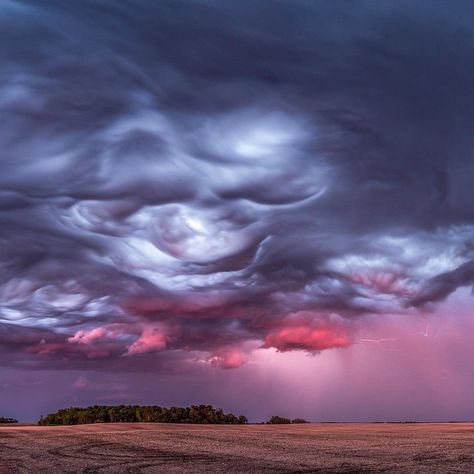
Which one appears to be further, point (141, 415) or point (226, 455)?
point (141, 415)

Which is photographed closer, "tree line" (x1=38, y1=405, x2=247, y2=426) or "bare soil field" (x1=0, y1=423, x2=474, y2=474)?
"bare soil field" (x1=0, y1=423, x2=474, y2=474)

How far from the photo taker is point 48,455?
36875mm

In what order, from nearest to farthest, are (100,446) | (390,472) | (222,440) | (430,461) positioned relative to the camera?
(390,472), (430,461), (100,446), (222,440)

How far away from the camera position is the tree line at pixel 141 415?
335 feet

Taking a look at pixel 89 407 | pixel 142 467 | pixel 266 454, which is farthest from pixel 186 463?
pixel 89 407

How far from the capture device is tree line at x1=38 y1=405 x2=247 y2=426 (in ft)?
335

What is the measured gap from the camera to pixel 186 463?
31875 millimetres

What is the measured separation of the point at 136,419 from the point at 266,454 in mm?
70753

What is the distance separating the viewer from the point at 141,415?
340 feet

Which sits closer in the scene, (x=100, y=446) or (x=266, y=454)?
(x=266, y=454)

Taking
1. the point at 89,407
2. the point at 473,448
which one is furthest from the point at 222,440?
the point at 89,407

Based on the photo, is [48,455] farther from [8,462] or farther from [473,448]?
[473,448]

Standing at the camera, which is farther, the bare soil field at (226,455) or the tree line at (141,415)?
the tree line at (141,415)

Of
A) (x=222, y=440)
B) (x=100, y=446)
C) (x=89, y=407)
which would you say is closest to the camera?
(x=100, y=446)
